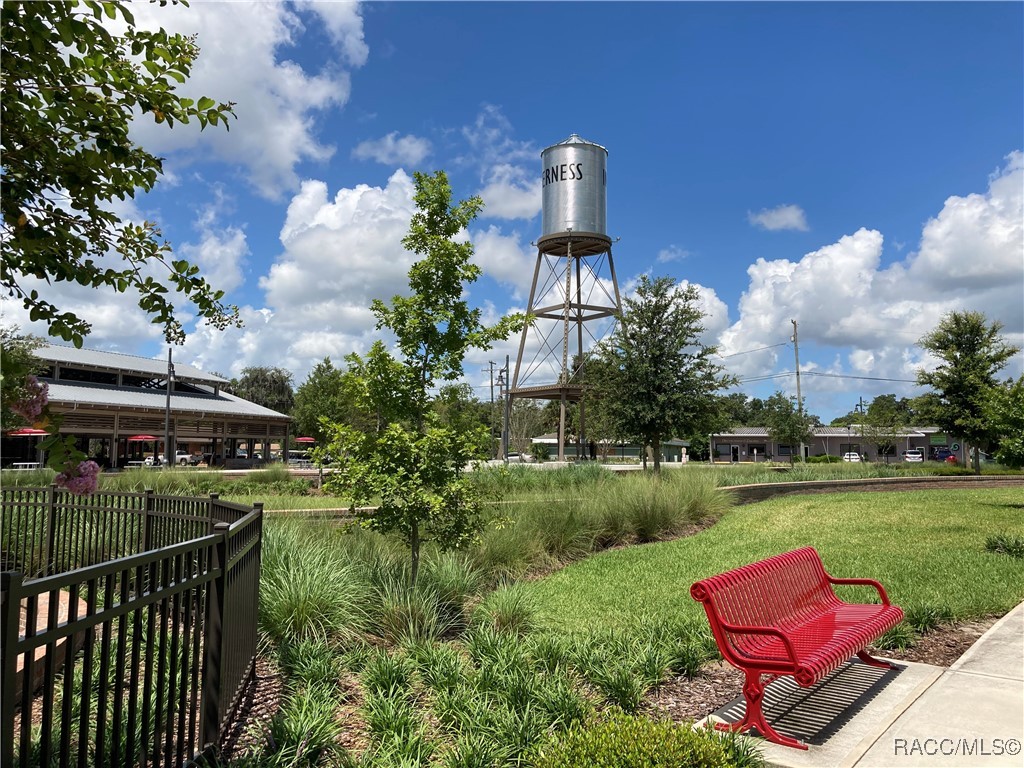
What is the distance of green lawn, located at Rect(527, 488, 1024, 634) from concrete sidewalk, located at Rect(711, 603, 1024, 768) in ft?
6.08

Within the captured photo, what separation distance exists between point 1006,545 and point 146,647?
10887 millimetres

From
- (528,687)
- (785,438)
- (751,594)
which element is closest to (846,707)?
(751,594)

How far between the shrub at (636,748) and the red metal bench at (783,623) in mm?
1028

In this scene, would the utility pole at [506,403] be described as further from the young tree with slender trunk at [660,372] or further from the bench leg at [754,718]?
the bench leg at [754,718]

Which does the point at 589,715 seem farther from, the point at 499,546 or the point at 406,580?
the point at 499,546

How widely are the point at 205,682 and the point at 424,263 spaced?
14.9 ft

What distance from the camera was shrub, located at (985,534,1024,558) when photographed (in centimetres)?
1003

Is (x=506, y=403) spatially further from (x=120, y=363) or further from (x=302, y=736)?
(x=302, y=736)

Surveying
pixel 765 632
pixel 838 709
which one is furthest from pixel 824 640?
pixel 765 632

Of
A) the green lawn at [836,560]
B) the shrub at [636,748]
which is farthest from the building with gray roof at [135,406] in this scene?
the shrub at [636,748]

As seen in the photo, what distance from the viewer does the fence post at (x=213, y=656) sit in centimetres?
387

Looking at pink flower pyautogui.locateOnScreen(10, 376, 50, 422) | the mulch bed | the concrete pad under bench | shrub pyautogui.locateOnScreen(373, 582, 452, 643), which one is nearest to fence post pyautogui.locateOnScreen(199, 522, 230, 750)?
pink flower pyautogui.locateOnScreen(10, 376, 50, 422)

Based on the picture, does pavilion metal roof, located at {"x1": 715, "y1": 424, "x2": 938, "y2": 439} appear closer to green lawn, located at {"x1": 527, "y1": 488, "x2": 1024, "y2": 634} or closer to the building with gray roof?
the building with gray roof

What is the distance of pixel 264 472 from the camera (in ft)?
80.7
